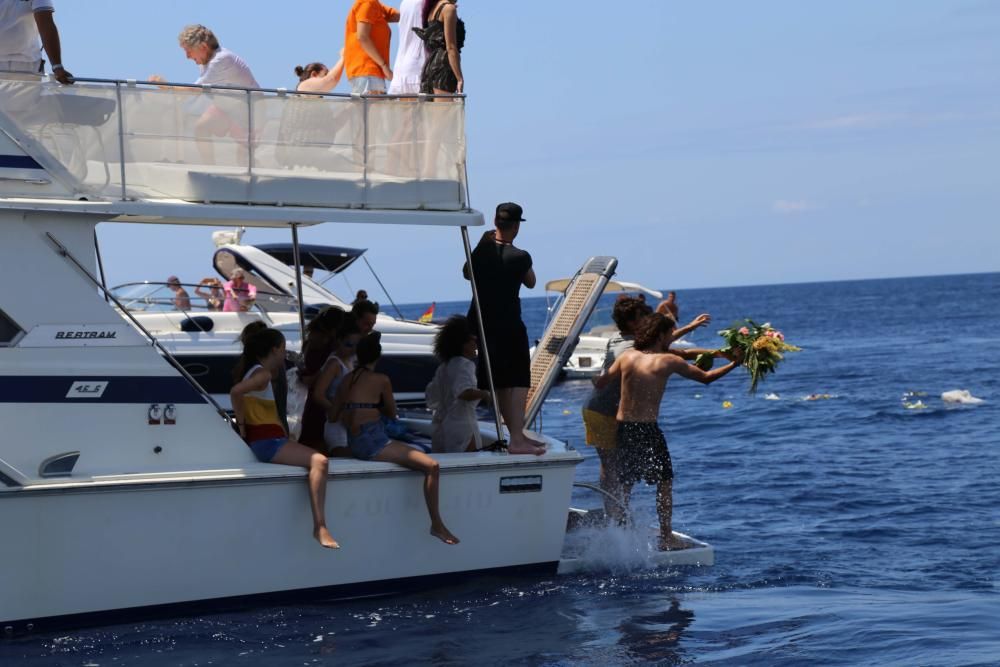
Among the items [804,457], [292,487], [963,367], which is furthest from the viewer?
[963,367]

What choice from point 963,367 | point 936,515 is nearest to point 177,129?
point 936,515

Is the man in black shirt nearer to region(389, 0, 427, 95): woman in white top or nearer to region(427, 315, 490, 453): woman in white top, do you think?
region(427, 315, 490, 453): woman in white top

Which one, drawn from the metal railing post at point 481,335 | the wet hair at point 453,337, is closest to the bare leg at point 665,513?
the metal railing post at point 481,335

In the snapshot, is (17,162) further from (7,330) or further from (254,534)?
(254,534)

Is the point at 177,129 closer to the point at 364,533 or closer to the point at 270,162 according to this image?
the point at 270,162

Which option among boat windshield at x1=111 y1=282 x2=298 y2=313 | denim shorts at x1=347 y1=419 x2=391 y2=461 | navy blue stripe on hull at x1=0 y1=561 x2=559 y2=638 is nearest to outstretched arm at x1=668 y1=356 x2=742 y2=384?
navy blue stripe on hull at x1=0 y1=561 x2=559 y2=638

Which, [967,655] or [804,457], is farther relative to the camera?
[804,457]

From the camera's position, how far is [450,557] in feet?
30.1

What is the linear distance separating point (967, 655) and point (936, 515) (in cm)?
561

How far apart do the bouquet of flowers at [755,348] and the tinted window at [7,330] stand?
4971 millimetres

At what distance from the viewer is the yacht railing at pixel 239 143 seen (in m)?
8.19

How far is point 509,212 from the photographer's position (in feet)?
30.9

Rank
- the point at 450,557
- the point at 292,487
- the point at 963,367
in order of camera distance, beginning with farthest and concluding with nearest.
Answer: the point at 963,367 → the point at 450,557 → the point at 292,487

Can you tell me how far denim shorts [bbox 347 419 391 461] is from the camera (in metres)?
8.86
